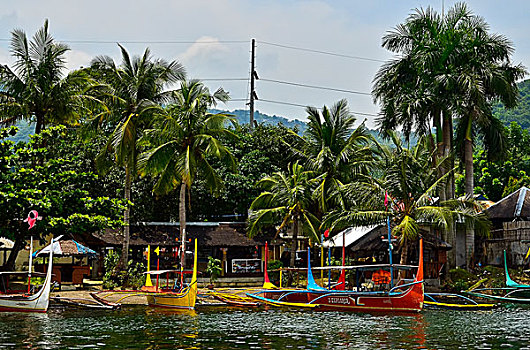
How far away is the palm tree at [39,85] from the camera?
34.6 m

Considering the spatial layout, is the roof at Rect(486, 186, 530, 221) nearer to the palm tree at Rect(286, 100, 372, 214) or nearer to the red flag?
the palm tree at Rect(286, 100, 372, 214)

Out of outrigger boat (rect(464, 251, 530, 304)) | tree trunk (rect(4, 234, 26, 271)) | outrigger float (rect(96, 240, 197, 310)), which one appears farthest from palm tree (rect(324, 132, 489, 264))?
tree trunk (rect(4, 234, 26, 271))

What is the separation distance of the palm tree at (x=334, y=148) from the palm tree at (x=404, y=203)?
424cm

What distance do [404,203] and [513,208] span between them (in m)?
11.3

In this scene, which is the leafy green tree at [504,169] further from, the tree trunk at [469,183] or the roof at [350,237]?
the roof at [350,237]

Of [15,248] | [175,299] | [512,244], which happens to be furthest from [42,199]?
[512,244]

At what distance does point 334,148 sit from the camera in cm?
4256

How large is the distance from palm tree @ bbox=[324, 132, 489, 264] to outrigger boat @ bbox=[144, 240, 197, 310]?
9931mm

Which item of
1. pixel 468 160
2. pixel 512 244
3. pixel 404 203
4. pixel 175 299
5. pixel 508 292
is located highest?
pixel 468 160

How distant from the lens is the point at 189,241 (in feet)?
131

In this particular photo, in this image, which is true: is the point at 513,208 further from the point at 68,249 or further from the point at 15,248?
the point at 15,248

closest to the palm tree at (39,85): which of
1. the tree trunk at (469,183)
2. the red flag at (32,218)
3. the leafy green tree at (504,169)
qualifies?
the red flag at (32,218)

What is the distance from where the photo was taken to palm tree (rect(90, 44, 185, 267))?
37322 mm

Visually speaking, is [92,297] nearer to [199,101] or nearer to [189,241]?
[189,241]
